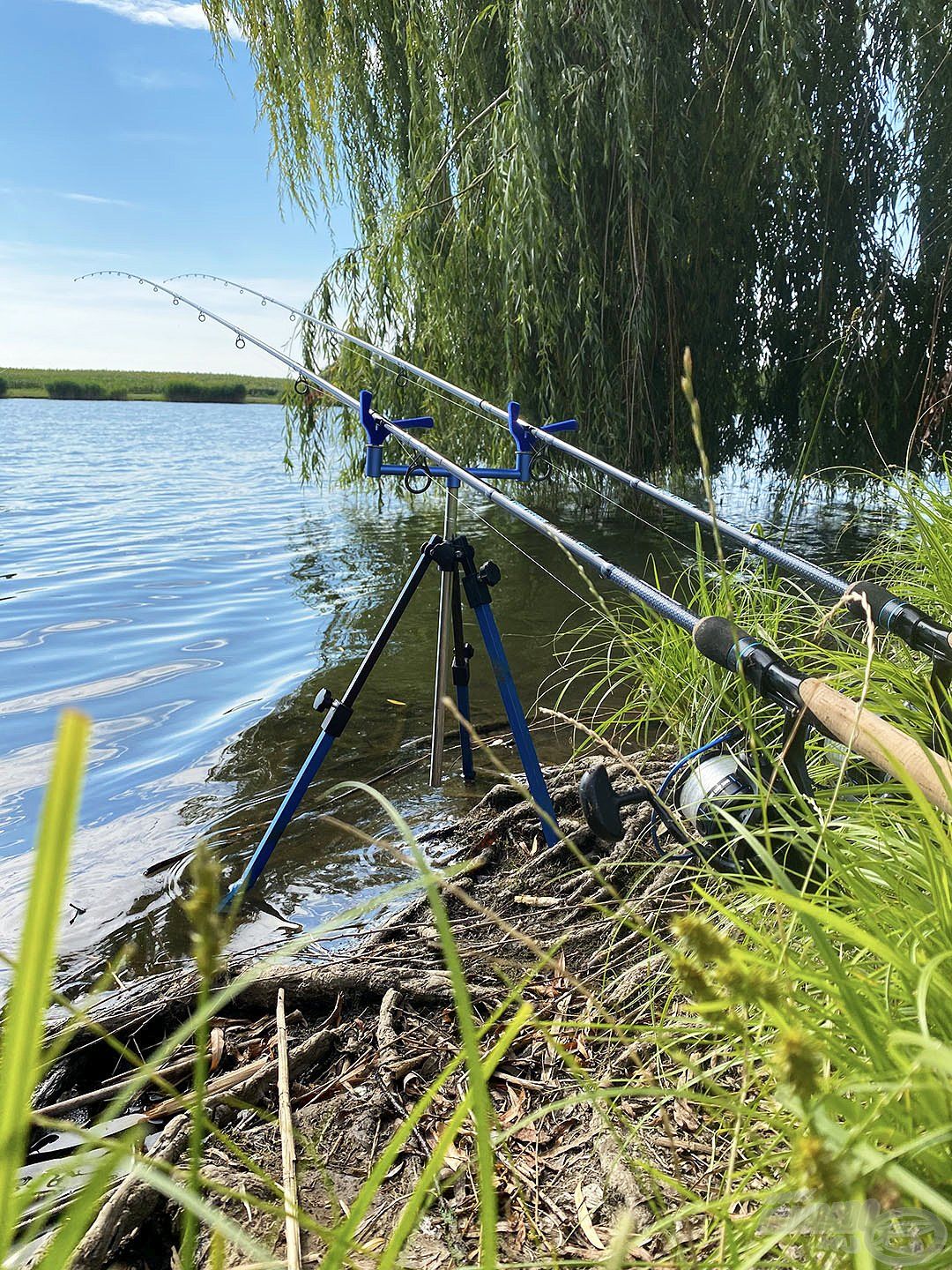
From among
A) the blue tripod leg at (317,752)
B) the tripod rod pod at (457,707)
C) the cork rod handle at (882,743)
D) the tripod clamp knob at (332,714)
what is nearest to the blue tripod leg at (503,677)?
the tripod rod pod at (457,707)

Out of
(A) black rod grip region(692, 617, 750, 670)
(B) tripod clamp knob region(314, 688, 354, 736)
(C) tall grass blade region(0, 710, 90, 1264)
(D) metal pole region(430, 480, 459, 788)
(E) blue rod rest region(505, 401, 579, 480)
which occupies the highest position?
(C) tall grass blade region(0, 710, 90, 1264)

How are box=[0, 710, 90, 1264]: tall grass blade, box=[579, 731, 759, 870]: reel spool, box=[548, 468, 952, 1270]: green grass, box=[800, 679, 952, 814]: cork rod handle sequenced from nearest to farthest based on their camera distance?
box=[0, 710, 90, 1264]: tall grass blade → box=[548, 468, 952, 1270]: green grass → box=[800, 679, 952, 814]: cork rod handle → box=[579, 731, 759, 870]: reel spool

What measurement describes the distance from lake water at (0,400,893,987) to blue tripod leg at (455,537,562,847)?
28.1 inches

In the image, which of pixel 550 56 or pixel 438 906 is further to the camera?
pixel 550 56

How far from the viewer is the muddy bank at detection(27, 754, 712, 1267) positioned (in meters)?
1.55

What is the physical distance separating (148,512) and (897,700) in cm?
1148

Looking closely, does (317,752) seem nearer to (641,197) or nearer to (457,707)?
(457,707)

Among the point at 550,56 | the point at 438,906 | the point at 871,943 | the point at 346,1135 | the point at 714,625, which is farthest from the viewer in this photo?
the point at 550,56

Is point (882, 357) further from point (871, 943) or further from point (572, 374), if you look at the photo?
point (871, 943)

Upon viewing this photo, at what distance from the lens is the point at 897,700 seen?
2.21 metres

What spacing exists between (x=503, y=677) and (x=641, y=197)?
→ 18.1 feet

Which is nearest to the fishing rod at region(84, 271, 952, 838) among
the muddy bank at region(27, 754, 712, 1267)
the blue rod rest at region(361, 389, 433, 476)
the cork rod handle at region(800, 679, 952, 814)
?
the cork rod handle at region(800, 679, 952, 814)

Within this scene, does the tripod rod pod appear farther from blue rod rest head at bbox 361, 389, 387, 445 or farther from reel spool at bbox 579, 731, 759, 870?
reel spool at bbox 579, 731, 759, 870

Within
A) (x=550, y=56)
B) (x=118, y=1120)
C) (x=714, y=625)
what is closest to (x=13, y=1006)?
(x=714, y=625)
